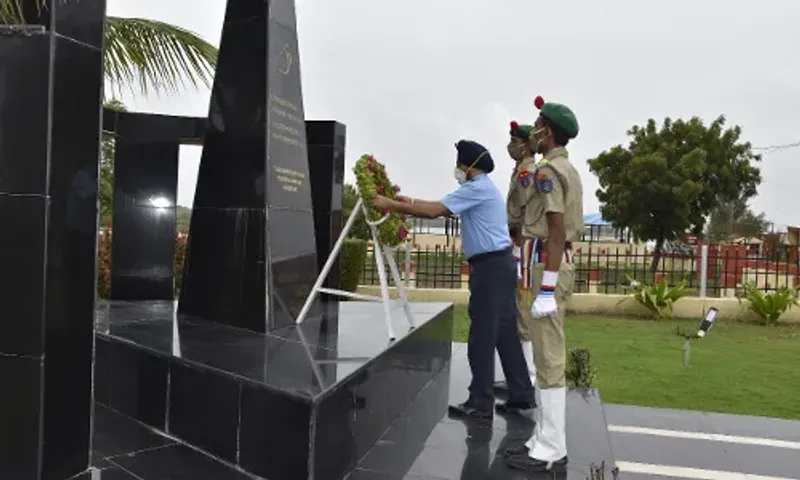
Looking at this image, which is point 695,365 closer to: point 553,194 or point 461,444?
point 461,444

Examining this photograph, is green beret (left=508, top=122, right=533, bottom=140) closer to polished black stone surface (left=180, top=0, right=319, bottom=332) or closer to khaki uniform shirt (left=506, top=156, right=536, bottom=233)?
khaki uniform shirt (left=506, top=156, right=536, bottom=233)

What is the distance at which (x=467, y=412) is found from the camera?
14.5 feet

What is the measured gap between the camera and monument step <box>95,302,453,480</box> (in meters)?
3.06

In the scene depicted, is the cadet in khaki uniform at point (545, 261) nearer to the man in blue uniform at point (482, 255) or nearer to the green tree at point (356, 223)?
the man in blue uniform at point (482, 255)

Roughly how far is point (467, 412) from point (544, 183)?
5.70 ft

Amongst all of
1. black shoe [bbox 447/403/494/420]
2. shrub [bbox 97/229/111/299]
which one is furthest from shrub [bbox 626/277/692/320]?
shrub [bbox 97/229/111/299]

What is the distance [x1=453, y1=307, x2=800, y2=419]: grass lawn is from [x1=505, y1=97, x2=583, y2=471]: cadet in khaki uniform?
2589mm

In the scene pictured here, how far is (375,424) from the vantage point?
3787mm

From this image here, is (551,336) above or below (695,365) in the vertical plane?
above

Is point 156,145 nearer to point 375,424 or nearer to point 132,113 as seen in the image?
point 132,113

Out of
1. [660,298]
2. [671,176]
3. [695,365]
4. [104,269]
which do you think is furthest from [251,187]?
[671,176]

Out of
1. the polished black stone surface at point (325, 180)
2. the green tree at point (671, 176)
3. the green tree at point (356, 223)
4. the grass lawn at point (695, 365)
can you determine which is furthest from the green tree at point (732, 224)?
the polished black stone surface at point (325, 180)

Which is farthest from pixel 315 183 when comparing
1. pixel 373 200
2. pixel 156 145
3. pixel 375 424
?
pixel 375 424

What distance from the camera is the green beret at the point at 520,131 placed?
14.8 feet
